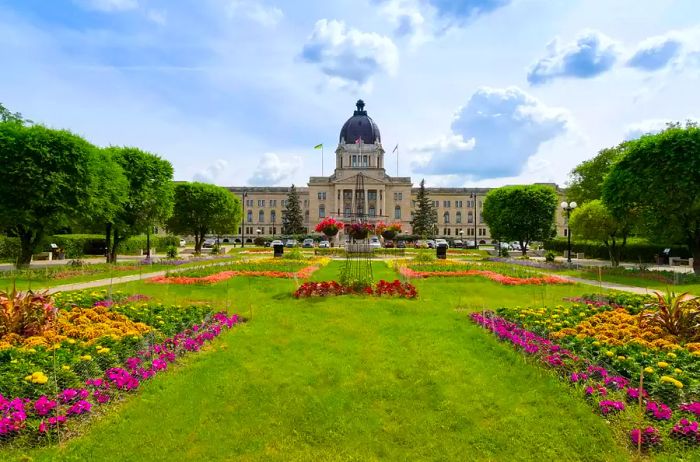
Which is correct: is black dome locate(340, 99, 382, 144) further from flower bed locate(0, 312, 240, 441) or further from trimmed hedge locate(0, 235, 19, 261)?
flower bed locate(0, 312, 240, 441)

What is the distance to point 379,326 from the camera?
11023 mm

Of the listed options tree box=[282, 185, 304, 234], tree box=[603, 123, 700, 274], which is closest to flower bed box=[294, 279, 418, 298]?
tree box=[603, 123, 700, 274]

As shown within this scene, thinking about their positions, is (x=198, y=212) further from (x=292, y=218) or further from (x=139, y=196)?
(x=292, y=218)

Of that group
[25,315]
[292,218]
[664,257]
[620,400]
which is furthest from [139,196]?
[292,218]

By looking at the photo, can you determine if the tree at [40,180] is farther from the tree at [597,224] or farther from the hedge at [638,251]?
the hedge at [638,251]

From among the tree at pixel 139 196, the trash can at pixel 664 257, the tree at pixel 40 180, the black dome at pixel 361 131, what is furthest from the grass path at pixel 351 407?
the black dome at pixel 361 131

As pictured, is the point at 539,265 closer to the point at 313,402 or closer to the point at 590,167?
the point at 313,402

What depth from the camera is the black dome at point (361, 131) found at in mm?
108562

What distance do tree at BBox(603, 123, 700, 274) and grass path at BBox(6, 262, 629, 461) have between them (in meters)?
22.0

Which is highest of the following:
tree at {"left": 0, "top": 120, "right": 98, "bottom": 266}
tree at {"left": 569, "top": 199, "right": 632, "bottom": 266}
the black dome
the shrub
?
the black dome

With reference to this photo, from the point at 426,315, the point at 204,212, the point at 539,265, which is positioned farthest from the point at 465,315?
the point at 204,212

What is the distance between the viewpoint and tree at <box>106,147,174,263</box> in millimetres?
34375

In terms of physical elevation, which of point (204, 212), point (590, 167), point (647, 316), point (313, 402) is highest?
point (590, 167)

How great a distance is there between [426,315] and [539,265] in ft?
74.1
